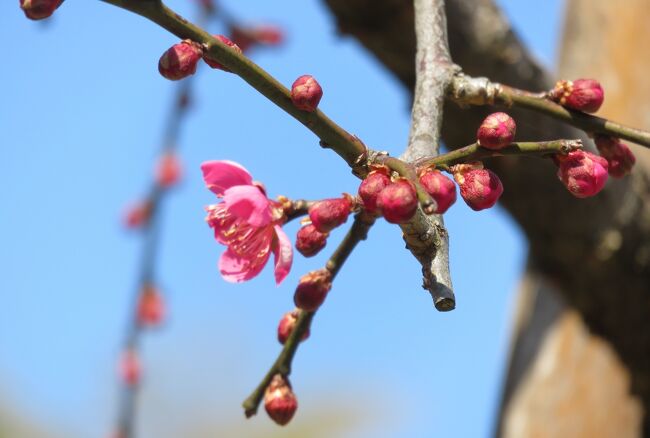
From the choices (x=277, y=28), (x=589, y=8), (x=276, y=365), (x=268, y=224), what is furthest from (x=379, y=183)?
(x=277, y=28)

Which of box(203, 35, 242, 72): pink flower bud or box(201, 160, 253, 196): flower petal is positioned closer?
box(203, 35, 242, 72): pink flower bud

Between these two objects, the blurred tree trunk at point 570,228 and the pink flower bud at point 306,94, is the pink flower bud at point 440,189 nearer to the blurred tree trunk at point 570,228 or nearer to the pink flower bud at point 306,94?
the pink flower bud at point 306,94

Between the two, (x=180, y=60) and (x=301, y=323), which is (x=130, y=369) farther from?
(x=180, y=60)

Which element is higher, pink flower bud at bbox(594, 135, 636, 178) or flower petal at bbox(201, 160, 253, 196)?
pink flower bud at bbox(594, 135, 636, 178)

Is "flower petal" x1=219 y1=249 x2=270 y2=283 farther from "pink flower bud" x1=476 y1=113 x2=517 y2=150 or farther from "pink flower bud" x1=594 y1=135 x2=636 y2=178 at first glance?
"pink flower bud" x1=594 y1=135 x2=636 y2=178

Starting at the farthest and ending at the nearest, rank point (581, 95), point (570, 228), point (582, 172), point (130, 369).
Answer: point (130, 369), point (570, 228), point (581, 95), point (582, 172)

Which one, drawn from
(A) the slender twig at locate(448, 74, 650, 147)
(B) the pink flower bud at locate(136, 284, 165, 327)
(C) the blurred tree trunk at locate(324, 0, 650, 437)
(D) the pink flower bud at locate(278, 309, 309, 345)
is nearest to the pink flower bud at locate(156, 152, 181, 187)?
(B) the pink flower bud at locate(136, 284, 165, 327)

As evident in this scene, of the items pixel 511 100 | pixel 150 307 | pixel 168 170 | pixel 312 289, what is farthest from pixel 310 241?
pixel 168 170
